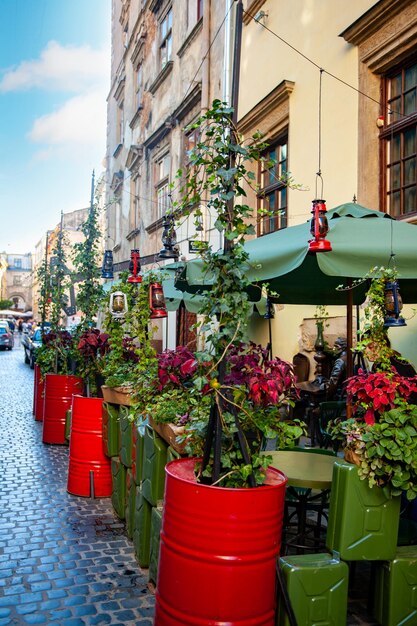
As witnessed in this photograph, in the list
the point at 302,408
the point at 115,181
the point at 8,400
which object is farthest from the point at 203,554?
the point at 115,181

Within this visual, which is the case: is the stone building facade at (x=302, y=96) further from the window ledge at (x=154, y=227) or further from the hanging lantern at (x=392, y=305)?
the hanging lantern at (x=392, y=305)

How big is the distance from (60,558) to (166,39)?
1525 cm

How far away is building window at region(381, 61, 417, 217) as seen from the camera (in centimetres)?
696

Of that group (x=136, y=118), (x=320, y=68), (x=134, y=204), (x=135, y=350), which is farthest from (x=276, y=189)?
(x=136, y=118)

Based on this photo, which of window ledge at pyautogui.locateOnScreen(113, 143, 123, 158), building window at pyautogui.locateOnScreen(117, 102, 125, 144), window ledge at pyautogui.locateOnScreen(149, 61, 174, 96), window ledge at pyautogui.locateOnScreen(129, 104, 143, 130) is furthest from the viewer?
building window at pyautogui.locateOnScreen(117, 102, 125, 144)

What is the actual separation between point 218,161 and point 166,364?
210 cm

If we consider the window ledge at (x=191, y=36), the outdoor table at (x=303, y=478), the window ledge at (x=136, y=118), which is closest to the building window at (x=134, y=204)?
the window ledge at (x=136, y=118)

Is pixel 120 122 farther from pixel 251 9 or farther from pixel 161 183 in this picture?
pixel 251 9

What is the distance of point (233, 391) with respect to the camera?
2.94 m

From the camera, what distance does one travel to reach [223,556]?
254 cm

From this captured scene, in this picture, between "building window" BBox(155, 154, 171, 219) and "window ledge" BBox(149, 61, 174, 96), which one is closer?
"window ledge" BBox(149, 61, 174, 96)

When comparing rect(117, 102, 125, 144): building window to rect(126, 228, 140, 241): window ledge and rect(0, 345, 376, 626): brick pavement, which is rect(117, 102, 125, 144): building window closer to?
rect(126, 228, 140, 241): window ledge

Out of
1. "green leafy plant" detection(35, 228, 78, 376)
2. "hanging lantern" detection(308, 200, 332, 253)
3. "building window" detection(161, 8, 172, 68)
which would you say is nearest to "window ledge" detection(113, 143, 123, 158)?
"building window" detection(161, 8, 172, 68)

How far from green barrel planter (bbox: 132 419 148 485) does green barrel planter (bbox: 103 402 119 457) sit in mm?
934
